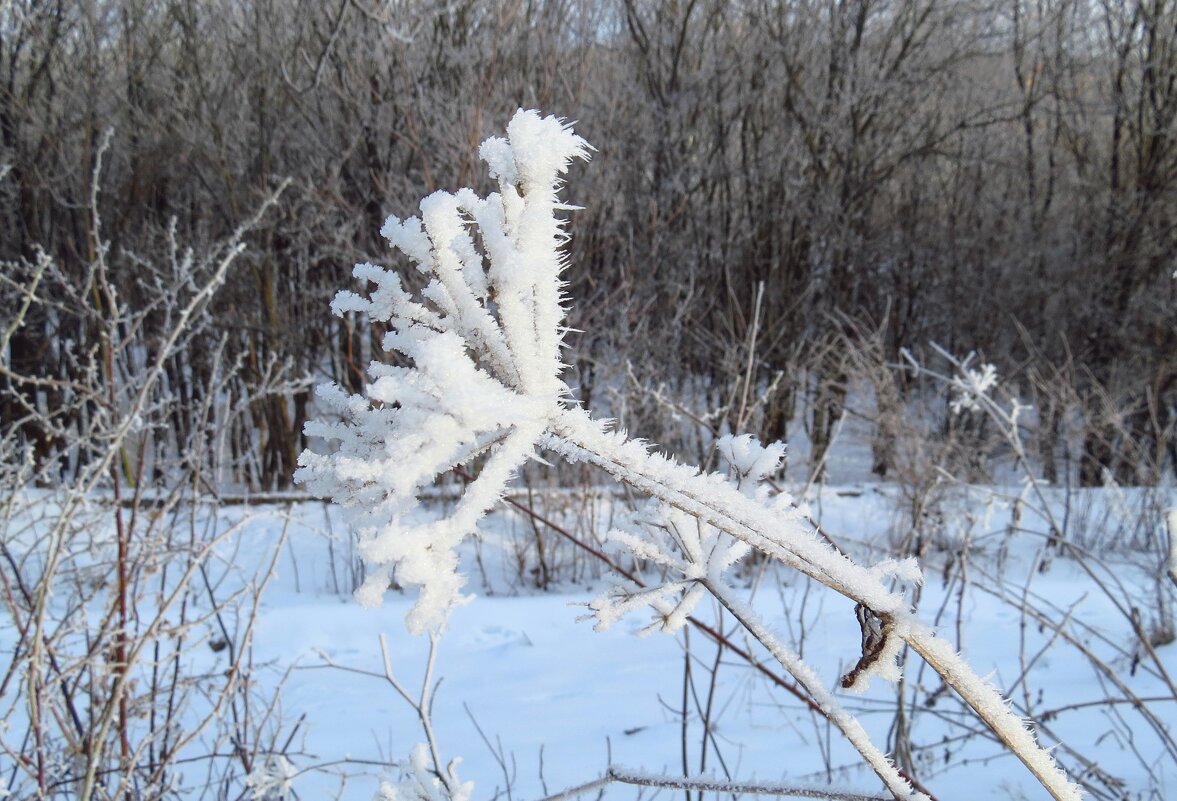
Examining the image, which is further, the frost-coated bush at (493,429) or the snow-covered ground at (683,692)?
the snow-covered ground at (683,692)

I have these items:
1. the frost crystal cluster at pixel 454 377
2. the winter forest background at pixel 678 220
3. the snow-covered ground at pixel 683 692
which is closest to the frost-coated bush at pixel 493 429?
the frost crystal cluster at pixel 454 377

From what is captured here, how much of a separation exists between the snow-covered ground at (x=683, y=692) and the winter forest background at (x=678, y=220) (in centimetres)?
52

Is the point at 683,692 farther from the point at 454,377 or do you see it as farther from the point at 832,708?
the point at 454,377

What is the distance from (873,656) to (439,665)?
3.97 metres

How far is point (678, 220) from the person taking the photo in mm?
10875

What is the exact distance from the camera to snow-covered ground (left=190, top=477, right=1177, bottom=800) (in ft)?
8.98

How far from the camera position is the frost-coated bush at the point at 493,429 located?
1.31 ft

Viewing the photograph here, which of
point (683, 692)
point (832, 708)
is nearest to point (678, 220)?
point (683, 692)

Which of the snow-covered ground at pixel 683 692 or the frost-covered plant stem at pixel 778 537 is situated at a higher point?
the frost-covered plant stem at pixel 778 537

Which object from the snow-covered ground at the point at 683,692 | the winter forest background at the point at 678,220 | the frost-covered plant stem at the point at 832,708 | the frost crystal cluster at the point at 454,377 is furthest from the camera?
the winter forest background at the point at 678,220

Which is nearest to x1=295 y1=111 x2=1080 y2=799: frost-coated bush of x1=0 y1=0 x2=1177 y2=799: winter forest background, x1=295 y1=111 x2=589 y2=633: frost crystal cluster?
x1=295 y1=111 x2=589 y2=633: frost crystal cluster

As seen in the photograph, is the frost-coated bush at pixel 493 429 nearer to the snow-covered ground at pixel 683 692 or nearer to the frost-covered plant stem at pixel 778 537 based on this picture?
the frost-covered plant stem at pixel 778 537

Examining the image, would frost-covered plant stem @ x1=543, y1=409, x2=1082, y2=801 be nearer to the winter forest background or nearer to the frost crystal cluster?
the frost crystal cluster

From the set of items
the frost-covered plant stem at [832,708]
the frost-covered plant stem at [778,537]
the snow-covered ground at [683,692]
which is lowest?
the snow-covered ground at [683,692]
